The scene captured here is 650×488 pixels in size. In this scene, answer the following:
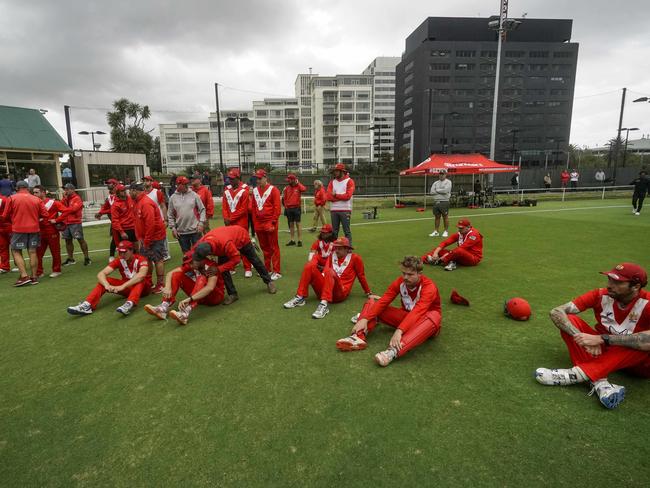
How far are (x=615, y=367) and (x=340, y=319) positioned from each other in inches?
117

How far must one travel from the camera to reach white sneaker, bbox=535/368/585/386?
127 inches

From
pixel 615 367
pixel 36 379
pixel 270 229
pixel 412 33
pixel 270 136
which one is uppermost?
pixel 412 33

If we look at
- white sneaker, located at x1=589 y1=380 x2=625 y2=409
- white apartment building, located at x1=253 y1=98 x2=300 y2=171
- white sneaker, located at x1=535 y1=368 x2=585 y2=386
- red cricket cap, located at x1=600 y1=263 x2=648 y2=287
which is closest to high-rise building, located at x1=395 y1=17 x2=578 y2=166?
white apartment building, located at x1=253 y1=98 x2=300 y2=171

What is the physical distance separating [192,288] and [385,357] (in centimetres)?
327

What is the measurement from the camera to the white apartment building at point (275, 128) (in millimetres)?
82875

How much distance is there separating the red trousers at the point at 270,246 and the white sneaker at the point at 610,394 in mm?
5337

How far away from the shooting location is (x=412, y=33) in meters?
86.2

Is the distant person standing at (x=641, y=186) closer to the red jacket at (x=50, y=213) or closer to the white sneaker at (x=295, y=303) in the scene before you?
the white sneaker at (x=295, y=303)

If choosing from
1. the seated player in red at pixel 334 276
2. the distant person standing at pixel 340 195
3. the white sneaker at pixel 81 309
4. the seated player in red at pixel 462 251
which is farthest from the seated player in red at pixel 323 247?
the white sneaker at pixel 81 309

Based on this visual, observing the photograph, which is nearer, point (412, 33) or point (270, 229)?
point (270, 229)

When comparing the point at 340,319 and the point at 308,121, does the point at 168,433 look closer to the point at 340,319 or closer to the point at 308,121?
the point at 340,319

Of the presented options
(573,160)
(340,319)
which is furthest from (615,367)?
(573,160)

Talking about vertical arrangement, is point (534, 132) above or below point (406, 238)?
above

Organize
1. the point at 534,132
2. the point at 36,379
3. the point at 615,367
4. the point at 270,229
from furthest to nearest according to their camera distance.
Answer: the point at 534,132 < the point at 270,229 < the point at 36,379 < the point at 615,367
